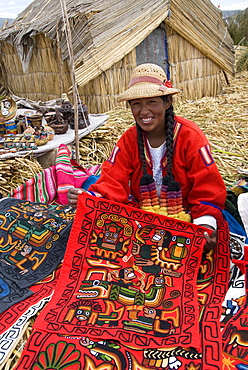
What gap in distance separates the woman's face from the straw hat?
6 centimetres

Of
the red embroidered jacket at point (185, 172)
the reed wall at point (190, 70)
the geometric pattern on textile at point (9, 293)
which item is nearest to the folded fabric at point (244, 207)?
the red embroidered jacket at point (185, 172)

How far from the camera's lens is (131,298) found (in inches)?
71.4

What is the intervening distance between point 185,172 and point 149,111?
1.39ft

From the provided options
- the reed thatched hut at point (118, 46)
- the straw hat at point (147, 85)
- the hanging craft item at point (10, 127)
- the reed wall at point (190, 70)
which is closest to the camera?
the straw hat at point (147, 85)

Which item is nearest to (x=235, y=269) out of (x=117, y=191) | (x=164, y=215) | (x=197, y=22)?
(x=164, y=215)

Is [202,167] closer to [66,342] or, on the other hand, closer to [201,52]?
[66,342]

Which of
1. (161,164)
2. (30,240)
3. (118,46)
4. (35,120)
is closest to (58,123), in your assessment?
(35,120)

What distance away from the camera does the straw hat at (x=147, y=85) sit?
198 centimetres

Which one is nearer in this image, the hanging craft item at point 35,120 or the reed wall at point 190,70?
the hanging craft item at point 35,120

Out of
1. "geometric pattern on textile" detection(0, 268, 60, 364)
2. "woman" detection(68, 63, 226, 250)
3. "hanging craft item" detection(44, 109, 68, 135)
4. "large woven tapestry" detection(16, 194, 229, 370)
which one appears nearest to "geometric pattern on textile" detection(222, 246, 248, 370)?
"large woven tapestry" detection(16, 194, 229, 370)

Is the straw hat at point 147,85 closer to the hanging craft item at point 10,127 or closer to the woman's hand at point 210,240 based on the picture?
the woman's hand at point 210,240

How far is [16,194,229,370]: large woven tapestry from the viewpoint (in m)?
1.50

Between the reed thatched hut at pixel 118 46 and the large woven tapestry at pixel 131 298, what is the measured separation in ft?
12.1

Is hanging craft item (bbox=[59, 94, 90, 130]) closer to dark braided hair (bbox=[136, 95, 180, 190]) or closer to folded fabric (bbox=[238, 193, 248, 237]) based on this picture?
dark braided hair (bbox=[136, 95, 180, 190])
